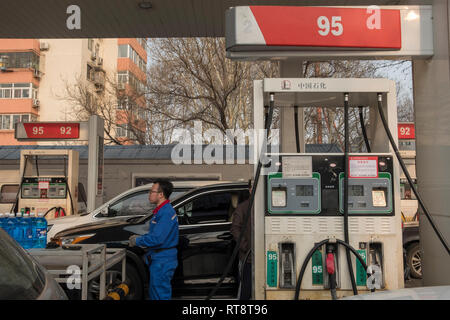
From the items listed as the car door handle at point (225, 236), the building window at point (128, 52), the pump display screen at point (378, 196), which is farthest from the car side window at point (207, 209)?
the building window at point (128, 52)

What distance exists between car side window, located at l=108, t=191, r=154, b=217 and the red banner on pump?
4.63 m

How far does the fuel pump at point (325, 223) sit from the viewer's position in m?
4.03

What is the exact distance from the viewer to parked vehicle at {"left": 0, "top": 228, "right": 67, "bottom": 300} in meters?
2.05

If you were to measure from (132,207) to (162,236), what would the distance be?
3.52 m

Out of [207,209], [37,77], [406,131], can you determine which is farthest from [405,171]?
[37,77]

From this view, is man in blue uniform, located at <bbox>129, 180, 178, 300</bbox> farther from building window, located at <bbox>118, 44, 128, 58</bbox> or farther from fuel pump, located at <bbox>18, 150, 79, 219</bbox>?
building window, located at <bbox>118, 44, 128, 58</bbox>

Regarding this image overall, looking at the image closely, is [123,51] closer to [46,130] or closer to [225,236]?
[46,130]

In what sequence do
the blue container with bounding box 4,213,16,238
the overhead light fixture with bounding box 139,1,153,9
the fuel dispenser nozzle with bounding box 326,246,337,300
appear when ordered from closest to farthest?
the fuel dispenser nozzle with bounding box 326,246,337,300, the blue container with bounding box 4,213,16,238, the overhead light fixture with bounding box 139,1,153,9

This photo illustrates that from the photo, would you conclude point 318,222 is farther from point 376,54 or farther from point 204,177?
point 204,177

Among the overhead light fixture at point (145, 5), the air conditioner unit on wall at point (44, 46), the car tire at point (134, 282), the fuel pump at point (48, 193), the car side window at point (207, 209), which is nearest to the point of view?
the car tire at point (134, 282)

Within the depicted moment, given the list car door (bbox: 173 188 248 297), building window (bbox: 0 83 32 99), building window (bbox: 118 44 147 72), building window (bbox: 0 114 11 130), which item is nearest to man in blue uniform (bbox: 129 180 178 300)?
car door (bbox: 173 188 248 297)

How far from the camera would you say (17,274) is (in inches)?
86.2

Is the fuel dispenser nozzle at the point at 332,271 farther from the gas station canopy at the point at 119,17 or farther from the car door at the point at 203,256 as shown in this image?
the gas station canopy at the point at 119,17
